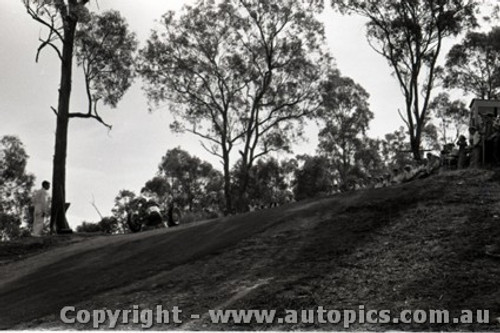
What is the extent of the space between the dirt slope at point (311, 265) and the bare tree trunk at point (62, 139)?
17.5 feet

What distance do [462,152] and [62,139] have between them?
450 inches

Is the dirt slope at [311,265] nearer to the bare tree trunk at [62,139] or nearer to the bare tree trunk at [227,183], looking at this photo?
the bare tree trunk at [62,139]

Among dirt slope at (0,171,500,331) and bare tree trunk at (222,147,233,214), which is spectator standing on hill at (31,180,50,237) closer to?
dirt slope at (0,171,500,331)

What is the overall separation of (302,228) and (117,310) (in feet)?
12.0

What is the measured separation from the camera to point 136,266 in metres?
10.3

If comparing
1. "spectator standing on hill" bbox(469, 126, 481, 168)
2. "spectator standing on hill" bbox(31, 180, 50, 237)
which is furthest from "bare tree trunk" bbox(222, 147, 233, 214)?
"spectator standing on hill" bbox(469, 126, 481, 168)

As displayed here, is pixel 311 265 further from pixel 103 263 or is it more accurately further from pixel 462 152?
pixel 462 152

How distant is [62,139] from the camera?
60.2ft

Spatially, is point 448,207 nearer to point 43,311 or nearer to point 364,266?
point 364,266

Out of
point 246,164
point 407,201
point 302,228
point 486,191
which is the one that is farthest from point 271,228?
point 246,164

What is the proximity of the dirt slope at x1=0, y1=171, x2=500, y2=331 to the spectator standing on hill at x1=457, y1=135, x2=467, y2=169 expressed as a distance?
183cm

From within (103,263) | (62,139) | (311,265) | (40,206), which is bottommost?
(103,263)

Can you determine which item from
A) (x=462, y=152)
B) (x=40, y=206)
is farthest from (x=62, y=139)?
(x=462, y=152)

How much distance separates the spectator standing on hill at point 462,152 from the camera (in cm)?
1327
